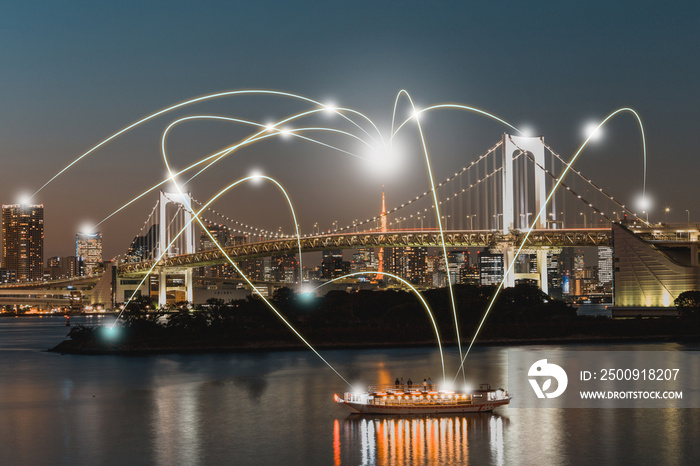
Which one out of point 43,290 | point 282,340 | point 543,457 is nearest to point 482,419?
point 543,457

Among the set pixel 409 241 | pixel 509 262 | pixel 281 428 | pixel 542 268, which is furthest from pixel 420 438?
pixel 409 241

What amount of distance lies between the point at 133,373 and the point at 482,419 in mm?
18188

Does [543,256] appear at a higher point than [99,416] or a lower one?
higher

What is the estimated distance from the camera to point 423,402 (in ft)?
79.6

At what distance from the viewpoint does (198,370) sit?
124ft

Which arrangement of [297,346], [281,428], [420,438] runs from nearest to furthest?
[420,438] → [281,428] → [297,346]

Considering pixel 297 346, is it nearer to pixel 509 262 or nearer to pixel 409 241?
pixel 409 241

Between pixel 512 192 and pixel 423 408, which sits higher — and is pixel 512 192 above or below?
above

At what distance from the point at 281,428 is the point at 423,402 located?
4.00 metres

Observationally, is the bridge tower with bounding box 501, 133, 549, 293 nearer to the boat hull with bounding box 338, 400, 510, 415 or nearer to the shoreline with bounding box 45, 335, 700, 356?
the shoreline with bounding box 45, 335, 700, 356

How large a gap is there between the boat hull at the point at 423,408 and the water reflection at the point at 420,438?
258 millimetres

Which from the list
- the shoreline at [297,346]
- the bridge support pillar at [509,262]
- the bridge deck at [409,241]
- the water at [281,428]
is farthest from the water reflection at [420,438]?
the bridge deck at [409,241]

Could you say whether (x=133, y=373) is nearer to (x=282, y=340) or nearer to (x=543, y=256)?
(x=282, y=340)

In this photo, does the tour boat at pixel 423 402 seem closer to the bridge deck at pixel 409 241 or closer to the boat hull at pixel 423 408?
the boat hull at pixel 423 408
